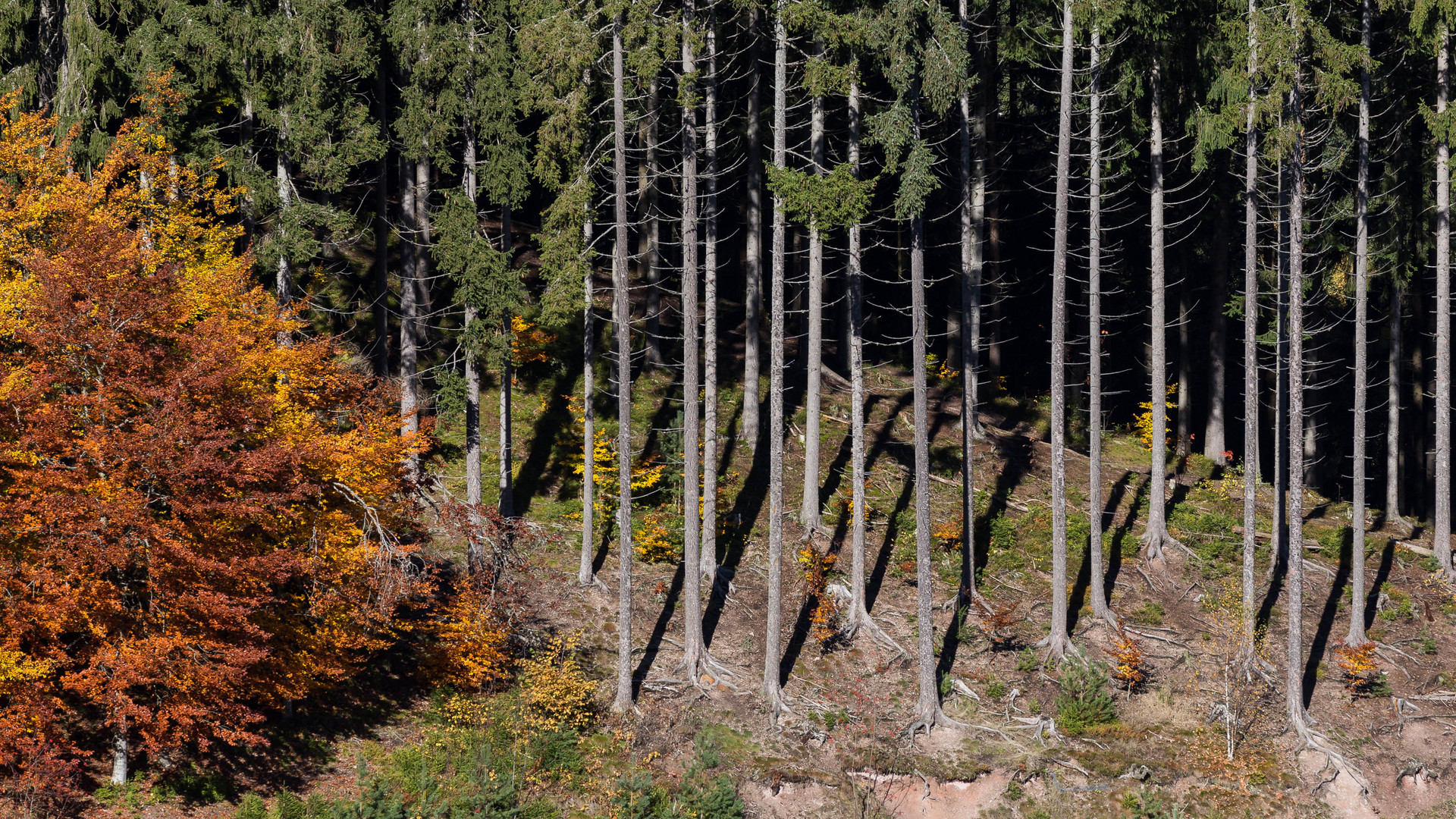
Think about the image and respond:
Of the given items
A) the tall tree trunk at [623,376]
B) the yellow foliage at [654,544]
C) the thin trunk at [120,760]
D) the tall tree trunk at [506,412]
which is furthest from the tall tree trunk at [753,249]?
the thin trunk at [120,760]

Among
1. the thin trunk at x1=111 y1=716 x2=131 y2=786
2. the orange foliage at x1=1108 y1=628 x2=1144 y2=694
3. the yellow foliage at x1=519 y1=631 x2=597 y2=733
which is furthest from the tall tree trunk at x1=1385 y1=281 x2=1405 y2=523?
the thin trunk at x1=111 y1=716 x2=131 y2=786

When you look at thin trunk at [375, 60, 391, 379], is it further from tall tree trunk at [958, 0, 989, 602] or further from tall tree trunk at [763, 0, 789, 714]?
tall tree trunk at [958, 0, 989, 602]

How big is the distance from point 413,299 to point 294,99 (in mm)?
4899

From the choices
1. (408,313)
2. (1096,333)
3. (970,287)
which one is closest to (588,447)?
(408,313)

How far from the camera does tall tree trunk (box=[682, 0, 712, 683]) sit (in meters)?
21.8

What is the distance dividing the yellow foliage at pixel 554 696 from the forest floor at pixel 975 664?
2.43 feet

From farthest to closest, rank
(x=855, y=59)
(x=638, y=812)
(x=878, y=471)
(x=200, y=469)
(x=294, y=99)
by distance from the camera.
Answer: (x=878, y=471) < (x=294, y=99) < (x=855, y=59) < (x=638, y=812) < (x=200, y=469)

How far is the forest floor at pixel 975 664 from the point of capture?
65.7ft

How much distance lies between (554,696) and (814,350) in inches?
339

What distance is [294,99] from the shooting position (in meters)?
23.6

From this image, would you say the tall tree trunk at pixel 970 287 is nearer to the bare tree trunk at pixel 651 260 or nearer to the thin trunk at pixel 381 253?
the bare tree trunk at pixel 651 260

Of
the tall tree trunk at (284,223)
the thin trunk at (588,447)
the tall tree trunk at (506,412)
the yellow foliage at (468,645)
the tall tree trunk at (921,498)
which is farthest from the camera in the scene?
the tall tree trunk at (506,412)

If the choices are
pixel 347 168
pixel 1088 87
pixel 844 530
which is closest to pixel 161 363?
pixel 347 168

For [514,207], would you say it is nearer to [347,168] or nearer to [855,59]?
[347,168]
